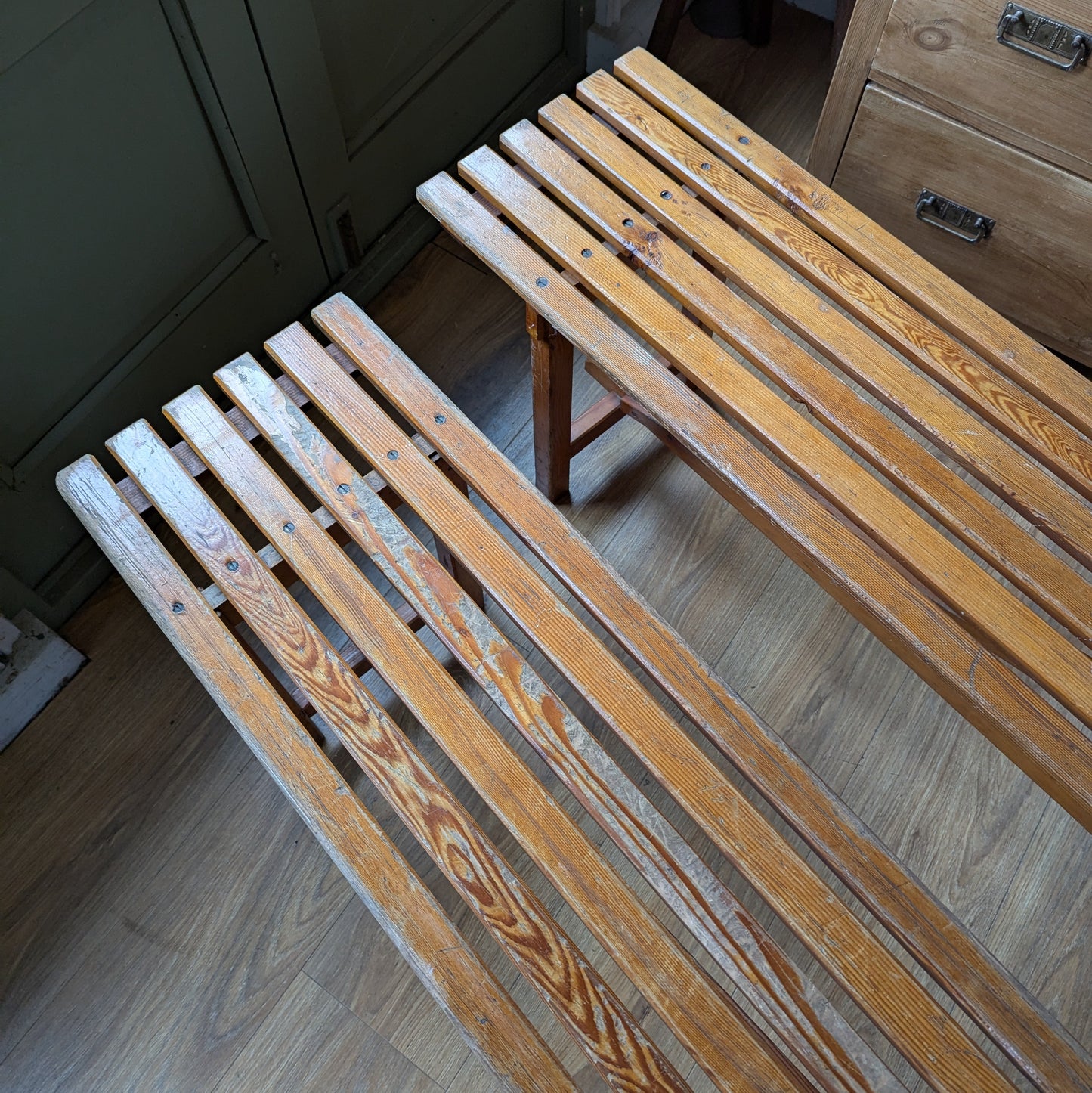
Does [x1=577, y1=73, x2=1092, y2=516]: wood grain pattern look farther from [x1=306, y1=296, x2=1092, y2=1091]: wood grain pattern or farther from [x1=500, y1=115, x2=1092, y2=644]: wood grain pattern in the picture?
[x1=306, y1=296, x2=1092, y2=1091]: wood grain pattern

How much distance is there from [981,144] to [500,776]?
1359mm

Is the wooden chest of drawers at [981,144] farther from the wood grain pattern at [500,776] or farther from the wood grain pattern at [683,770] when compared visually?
the wood grain pattern at [500,776]

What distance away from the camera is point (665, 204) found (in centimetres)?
138

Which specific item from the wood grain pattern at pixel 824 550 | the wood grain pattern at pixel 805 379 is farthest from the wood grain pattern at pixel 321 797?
the wood grain pattern at pixel 805 379

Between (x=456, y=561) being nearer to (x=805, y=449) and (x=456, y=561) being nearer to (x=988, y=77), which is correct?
(x=805, y=449)

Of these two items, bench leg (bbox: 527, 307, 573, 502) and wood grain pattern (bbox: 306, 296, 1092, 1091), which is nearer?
wood grain pattern (bbox: 306, 296, 1092, 1091)

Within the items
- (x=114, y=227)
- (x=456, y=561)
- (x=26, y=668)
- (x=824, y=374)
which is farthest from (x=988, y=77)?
(x=26, y=668)

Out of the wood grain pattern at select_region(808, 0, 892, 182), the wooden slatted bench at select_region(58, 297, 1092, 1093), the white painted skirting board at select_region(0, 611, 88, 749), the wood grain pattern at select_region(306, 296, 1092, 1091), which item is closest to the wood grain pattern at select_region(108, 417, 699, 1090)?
the wooden slatted bench at select_region(58, 297, 1092, 1093)

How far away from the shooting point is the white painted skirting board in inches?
60.6

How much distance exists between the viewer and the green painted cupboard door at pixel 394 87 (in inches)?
62.2

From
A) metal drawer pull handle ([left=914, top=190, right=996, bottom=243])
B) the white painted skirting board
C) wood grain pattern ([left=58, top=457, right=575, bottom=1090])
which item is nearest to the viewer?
wood grain pattern ([left=58, top=457, right=575, bottom=1090])

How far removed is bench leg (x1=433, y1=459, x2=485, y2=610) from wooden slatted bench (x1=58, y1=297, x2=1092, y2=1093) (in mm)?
20

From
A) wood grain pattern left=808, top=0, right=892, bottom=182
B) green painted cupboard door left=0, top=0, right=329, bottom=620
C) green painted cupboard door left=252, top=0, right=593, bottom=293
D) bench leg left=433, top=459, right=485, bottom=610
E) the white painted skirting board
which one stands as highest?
green painted cupboard door left=252, top=0, right=593, bottom=293

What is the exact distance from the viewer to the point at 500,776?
1.05m
